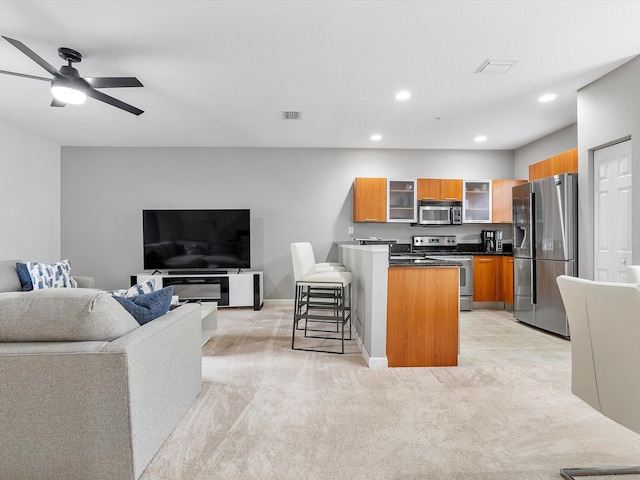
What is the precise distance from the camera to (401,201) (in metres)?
5.55

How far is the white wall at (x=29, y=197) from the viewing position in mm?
4645

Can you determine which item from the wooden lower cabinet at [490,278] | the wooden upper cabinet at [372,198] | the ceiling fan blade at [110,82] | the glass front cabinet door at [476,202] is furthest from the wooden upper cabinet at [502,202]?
the ceiling fan blade at [110,82]

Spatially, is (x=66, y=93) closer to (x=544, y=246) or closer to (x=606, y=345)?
(x=606, y=345)

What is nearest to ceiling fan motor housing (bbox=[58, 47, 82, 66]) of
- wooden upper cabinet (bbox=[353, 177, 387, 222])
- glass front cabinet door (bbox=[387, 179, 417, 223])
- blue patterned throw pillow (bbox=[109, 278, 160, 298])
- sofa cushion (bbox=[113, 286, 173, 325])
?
blue patterned throw pillow (bbox=[109, 278, 160, 298])

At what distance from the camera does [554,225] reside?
387 centimetres

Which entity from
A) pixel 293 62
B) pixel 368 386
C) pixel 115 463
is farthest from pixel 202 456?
pixel 293 62

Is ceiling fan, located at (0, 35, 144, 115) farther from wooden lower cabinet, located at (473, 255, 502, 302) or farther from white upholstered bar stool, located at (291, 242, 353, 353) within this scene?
wooden lower cabinet, located at (473, 255, 502, 302)

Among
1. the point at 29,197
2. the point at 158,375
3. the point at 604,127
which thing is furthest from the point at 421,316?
the point at 29,197

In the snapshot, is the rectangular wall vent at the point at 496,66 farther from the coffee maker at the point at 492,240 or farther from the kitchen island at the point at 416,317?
the coffee maker at the point at 492,240

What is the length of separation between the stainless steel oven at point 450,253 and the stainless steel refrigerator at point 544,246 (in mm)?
716

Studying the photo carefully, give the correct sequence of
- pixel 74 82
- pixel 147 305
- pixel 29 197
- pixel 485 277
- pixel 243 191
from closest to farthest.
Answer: pixel 147 305, pixel 74 82, pixel 29 197, pixel 485 277, pixel 243 191

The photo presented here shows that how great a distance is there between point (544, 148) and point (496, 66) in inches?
110

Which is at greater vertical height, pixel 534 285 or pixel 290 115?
pixel 290 115

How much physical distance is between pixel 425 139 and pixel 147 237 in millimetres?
4446
